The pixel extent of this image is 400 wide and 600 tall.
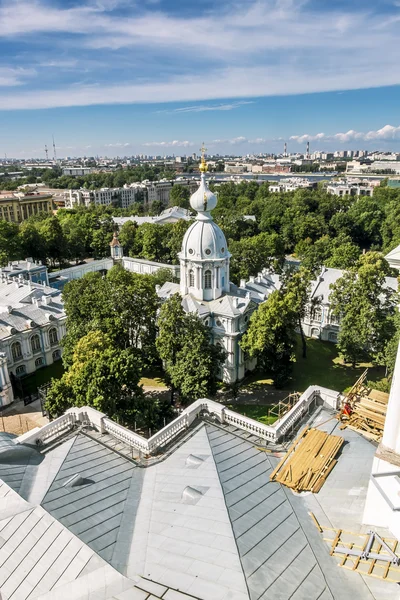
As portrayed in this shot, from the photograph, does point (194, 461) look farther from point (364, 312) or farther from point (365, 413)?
point (364, 312)

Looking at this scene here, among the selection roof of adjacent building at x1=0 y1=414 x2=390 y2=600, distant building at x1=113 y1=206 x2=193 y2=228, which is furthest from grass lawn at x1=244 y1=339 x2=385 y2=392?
distant building at x1=113 y1=206 x2=193 y2=228

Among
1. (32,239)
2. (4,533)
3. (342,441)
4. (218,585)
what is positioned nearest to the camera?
(218,585)

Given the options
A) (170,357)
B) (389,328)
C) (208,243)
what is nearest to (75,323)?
(170,357)

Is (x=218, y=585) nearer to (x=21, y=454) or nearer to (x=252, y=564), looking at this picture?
(x=252, y=564)

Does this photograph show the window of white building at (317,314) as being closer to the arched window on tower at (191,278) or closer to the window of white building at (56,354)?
the arched window on tower at (191,278)

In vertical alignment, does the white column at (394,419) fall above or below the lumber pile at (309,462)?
above

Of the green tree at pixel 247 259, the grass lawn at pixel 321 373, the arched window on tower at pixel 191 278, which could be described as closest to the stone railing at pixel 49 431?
the grass lawn at pixel 321 373
